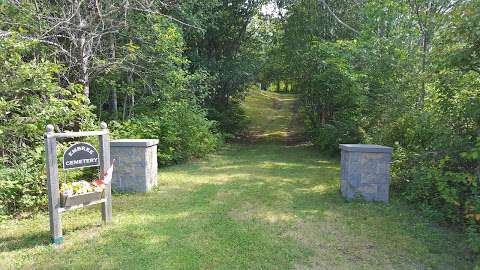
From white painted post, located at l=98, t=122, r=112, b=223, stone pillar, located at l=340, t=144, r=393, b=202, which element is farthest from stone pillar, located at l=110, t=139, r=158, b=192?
stone pillar, located at l=340, t=144, r=393, b=202

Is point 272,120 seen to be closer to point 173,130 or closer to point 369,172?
point 173,130

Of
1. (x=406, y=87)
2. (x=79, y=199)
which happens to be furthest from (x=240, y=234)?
(x=406, y=87)

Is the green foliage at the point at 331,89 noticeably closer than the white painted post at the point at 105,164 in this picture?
No

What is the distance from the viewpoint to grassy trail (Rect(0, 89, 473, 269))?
342 cm

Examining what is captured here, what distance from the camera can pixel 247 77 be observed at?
44.2 ft

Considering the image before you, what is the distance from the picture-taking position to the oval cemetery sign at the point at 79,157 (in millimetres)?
3918

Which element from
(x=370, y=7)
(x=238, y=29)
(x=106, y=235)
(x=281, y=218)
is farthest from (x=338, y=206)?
(x=238, y=29)

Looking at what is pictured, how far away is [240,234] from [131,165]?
2.74 meters

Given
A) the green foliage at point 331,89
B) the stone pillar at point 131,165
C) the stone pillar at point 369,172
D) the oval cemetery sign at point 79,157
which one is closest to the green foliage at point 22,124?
the stone pillar at point 131,165

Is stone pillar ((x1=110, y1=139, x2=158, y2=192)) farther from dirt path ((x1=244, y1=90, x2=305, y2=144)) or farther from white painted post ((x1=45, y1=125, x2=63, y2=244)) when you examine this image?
dirt path ((x1=244, y1=90, x2=305, y2=144))

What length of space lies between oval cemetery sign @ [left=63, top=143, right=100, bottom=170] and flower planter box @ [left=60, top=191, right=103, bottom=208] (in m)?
0.35

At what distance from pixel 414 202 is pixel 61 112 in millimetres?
5738

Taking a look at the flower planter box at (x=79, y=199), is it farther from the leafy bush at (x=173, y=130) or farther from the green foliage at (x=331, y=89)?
the green foliage at (x=331, y=89)

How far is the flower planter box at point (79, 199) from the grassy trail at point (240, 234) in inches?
15.9
